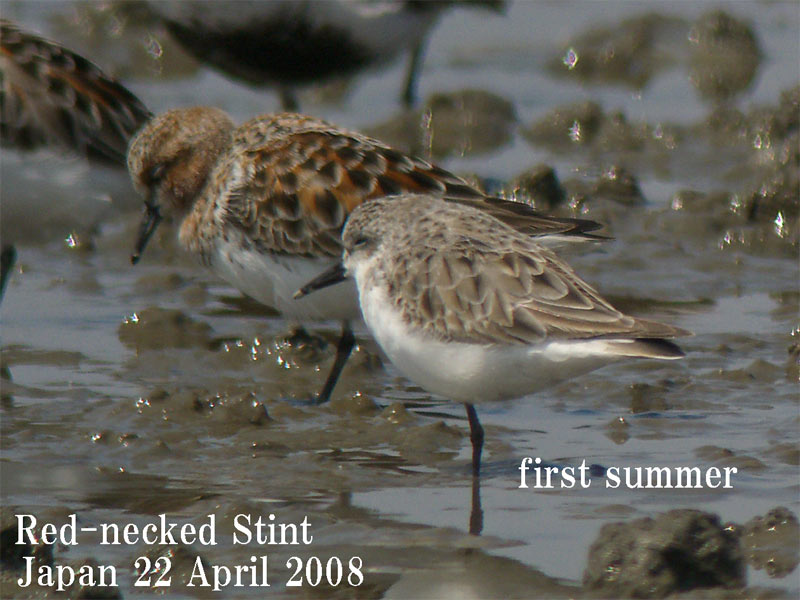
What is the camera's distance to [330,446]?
618cm

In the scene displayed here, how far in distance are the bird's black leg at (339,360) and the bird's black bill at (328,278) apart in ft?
2.35

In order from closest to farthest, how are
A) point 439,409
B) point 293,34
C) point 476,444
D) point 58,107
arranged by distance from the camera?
point 476,444 < point 439,409 < point 58,107 < point 293,34

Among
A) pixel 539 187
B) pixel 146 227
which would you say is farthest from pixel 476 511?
pixel 539 187

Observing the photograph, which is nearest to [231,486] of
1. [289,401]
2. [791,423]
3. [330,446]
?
[330,446]

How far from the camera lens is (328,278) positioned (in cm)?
602

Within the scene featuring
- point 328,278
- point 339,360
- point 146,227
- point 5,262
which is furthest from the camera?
point 5,262

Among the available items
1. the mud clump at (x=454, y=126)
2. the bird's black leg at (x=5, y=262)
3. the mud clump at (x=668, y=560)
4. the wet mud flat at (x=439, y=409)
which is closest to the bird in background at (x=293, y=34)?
the mud clump at (x=454, y=126)

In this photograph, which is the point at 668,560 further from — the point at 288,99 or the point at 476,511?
the point at 288,99

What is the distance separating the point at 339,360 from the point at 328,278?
0.89 m

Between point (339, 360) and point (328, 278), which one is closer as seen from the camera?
point (328, 278)

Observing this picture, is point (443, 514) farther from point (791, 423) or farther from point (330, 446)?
point (791, 423)

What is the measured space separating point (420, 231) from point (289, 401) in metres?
Result: 1.43

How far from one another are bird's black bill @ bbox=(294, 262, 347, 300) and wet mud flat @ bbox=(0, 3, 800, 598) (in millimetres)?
651

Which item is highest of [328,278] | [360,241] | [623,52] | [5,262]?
[623,52]
